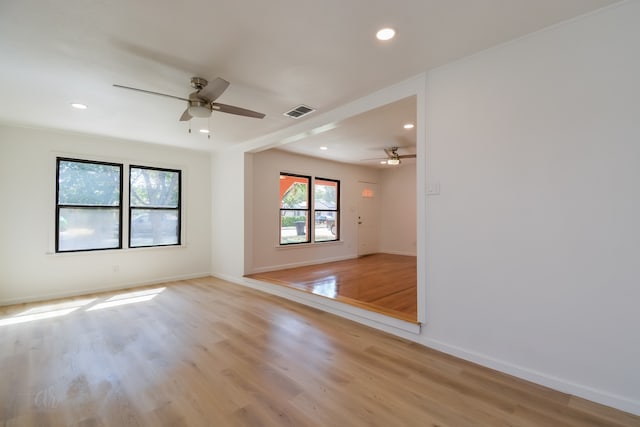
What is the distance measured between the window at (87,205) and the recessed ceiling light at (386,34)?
5.09 metres

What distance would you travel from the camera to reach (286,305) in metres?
4.18

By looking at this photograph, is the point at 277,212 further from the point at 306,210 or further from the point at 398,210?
the point at 398,210

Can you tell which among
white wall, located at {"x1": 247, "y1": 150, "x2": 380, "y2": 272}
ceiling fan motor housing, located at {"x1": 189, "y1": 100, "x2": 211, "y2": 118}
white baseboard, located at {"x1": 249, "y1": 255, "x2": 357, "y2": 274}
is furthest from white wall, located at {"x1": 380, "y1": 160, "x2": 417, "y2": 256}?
ceiling fan motor housing, located at {"x1": 189, "y1": 100, "x2": 211, "y2": 118}

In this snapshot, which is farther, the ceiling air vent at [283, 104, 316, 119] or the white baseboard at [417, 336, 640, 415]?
the ceiling air vent at [283, 104, 316, 119]

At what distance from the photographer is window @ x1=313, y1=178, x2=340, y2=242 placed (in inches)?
276

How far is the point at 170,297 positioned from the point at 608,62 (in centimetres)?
567

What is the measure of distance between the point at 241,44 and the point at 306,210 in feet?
15.2

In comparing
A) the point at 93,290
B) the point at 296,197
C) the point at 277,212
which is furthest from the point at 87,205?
the point at 296,197

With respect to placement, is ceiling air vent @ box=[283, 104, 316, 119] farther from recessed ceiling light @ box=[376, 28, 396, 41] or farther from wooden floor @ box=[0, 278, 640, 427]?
wooden floor @ box=[0, 278, 640, 427]

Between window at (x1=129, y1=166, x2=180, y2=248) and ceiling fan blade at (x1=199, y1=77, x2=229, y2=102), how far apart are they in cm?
353

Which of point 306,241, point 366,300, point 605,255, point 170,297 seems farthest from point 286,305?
point 605,255

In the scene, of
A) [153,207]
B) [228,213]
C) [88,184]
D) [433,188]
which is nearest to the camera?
[433,188]

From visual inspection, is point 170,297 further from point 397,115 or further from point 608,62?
point 608,62

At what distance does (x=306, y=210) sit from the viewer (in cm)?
679
